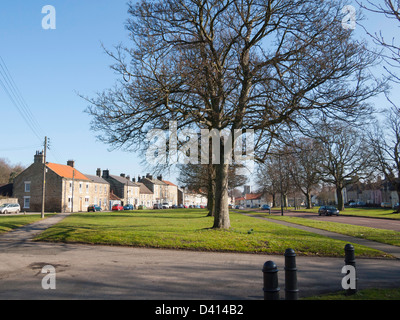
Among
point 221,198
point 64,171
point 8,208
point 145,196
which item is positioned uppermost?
point 64,171

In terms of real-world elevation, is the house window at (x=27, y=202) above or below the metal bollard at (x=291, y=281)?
below

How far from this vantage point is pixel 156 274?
8305 millimetres

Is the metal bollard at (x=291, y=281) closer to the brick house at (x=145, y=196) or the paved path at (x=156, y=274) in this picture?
the paved path at (x=156, y=274)

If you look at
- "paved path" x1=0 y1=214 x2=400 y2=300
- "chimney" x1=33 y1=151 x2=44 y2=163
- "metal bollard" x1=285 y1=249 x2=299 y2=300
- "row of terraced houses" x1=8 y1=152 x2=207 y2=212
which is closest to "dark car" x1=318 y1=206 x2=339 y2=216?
"row of terraced houses" x1=8 y1=152 x2=207 y2=212

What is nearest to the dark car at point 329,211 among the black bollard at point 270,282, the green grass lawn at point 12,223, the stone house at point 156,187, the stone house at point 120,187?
the green grass lawn at point 12,223

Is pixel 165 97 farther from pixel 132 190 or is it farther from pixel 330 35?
pixel 132 190

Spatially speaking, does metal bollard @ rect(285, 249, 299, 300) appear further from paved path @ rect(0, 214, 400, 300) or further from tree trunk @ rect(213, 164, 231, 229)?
tree trunk @ rect(213, 164, 231, 229)

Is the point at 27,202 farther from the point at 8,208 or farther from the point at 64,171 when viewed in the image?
the point at 8,208

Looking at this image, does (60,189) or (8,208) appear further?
(60,189)

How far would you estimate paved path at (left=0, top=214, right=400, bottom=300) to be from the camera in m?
6.63

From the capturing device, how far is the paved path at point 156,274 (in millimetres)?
6633

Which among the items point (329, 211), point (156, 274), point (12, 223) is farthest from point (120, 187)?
point (156, 274)

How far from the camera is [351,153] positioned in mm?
54812
